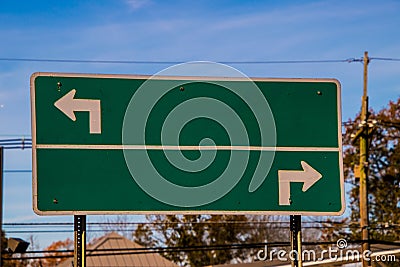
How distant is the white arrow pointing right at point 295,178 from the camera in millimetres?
5809

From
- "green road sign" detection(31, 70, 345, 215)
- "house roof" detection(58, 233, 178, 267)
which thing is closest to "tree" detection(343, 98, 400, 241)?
"house roof" detection(58, 233, 178, 267)

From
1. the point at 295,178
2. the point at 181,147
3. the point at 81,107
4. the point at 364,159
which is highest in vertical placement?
the point at 81,107

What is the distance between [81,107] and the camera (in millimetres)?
5715

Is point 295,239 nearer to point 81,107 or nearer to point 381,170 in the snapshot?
point 81,107

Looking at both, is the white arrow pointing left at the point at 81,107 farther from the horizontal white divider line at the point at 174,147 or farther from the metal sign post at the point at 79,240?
the metal sign post at the point at 79,240

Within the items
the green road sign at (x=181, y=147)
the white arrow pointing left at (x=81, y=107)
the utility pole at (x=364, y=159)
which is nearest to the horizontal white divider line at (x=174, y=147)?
the green road sign at (x=181, y=147)

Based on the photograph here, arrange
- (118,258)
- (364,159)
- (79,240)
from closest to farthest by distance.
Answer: (79,240) → (364,159) → (118,258)

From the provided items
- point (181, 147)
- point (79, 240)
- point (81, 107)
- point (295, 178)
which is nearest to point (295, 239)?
point (295, 178)

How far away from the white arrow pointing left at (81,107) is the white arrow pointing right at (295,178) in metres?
1.36

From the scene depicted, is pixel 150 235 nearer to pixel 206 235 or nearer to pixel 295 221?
pixel 206 235

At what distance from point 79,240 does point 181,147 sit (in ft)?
3.17

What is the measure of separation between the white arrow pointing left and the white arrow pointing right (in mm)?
1364

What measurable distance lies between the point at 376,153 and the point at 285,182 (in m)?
42.6

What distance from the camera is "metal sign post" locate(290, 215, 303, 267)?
579cm
